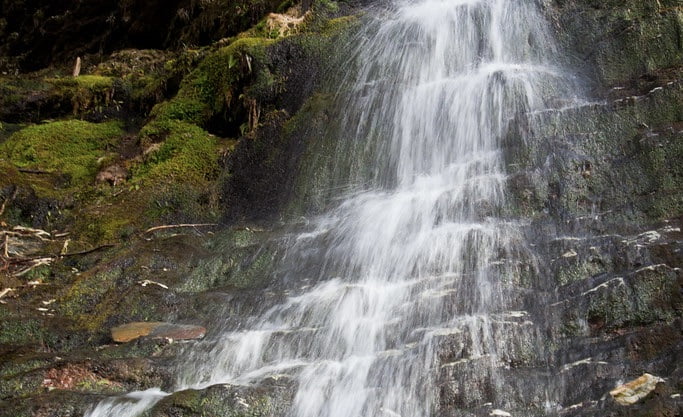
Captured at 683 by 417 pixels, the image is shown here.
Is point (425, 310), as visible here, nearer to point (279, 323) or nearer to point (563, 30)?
point (279, 323)

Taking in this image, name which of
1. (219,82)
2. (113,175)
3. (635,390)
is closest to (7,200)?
(113,175)

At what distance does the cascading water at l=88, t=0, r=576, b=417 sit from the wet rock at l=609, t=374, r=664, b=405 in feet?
2.46

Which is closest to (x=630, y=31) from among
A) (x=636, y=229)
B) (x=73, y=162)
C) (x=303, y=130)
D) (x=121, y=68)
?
(x=636, y=229)

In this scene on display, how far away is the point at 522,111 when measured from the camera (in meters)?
6.82

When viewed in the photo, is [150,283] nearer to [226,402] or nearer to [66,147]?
[226,402]

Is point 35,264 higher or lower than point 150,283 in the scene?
higher

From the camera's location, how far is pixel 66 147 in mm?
10844

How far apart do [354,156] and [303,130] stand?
101 cm

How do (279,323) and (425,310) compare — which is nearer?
(425,310)

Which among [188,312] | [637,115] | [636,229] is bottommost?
[188,312]

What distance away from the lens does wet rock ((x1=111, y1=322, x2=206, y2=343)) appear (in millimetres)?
5254

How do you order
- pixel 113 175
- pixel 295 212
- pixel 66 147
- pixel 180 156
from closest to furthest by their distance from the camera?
pixel 295 212 → pixel 180 156 → pixel 113 175 → pixel 66 147

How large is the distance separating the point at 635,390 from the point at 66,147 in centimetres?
1004

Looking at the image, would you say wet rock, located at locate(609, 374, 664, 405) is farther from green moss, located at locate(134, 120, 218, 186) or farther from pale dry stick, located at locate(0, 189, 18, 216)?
pale dry stick, located at locate(0, 189, 18, 216)
